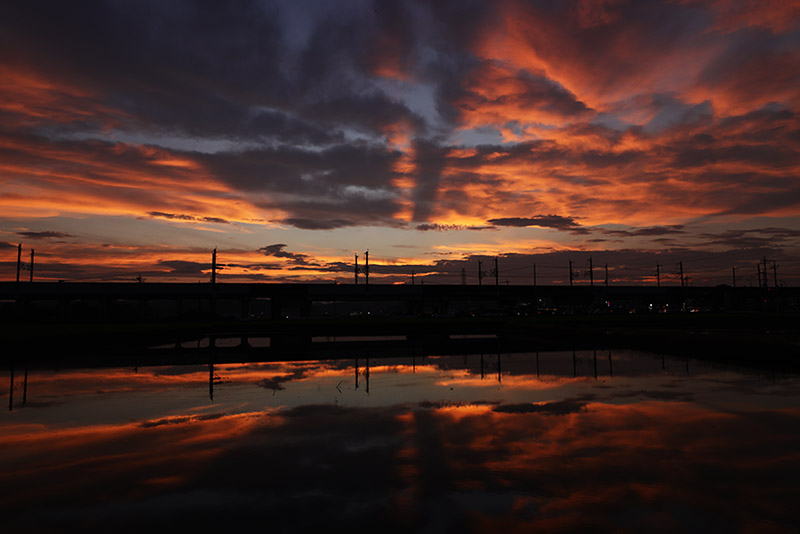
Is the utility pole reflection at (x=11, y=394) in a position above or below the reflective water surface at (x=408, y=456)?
above

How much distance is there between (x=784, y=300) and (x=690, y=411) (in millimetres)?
202088

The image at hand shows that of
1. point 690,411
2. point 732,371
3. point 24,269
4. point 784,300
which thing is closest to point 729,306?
Result: point 784,300

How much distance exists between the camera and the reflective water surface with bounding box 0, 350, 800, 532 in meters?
6.66

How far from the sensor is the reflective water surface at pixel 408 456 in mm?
6656

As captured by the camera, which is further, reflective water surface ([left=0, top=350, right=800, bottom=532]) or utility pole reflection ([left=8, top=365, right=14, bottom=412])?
utility pole reflection ([left=8, top=365, right=14, bottom=412])

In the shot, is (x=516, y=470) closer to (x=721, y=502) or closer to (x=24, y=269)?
(x=721, y=502)

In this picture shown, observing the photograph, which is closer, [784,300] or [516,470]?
[516,470]

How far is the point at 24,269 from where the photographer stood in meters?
106

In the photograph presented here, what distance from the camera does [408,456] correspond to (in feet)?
30.1

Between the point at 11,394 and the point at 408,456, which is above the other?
the point at 11,394

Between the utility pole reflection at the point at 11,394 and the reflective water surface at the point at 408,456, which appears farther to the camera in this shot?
the utility pole reflection at the point at 11,394

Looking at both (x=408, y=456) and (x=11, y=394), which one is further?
(x=11, y=394)

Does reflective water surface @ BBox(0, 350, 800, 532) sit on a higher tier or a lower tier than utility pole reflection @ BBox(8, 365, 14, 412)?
lower

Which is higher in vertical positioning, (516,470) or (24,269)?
(24,269)
